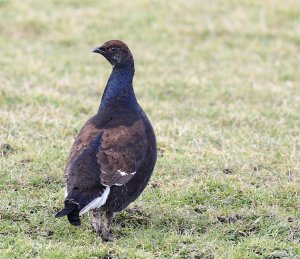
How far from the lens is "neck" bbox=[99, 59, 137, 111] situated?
6.65 meters

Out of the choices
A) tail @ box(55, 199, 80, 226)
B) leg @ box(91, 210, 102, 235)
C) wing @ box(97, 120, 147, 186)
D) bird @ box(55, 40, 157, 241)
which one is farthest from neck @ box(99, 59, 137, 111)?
tail @ box(55, 199, 80, 226)

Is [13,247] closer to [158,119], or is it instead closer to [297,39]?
[158,119]

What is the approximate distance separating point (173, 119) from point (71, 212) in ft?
13.8

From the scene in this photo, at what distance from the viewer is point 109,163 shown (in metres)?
5.95

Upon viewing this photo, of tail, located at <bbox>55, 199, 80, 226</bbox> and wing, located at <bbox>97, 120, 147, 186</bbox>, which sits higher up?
wing, located at <bbox>97, 120, 147, 186</bbox>

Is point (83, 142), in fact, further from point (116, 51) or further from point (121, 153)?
point (116, 51)

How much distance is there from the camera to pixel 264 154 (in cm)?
812

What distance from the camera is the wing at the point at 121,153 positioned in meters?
5.90

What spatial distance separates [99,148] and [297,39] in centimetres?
850

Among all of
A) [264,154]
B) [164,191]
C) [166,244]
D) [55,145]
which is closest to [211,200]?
[164,191]

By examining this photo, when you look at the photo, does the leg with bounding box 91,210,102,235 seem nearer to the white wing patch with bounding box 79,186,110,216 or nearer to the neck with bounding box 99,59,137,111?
the white wing patch with bounding box 79,186,110,216

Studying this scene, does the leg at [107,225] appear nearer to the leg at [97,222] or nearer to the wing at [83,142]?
the leg at [97,222]

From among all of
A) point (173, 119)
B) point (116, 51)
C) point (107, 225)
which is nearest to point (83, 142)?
point (107, 225)

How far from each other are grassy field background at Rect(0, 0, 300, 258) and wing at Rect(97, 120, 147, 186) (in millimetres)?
526
